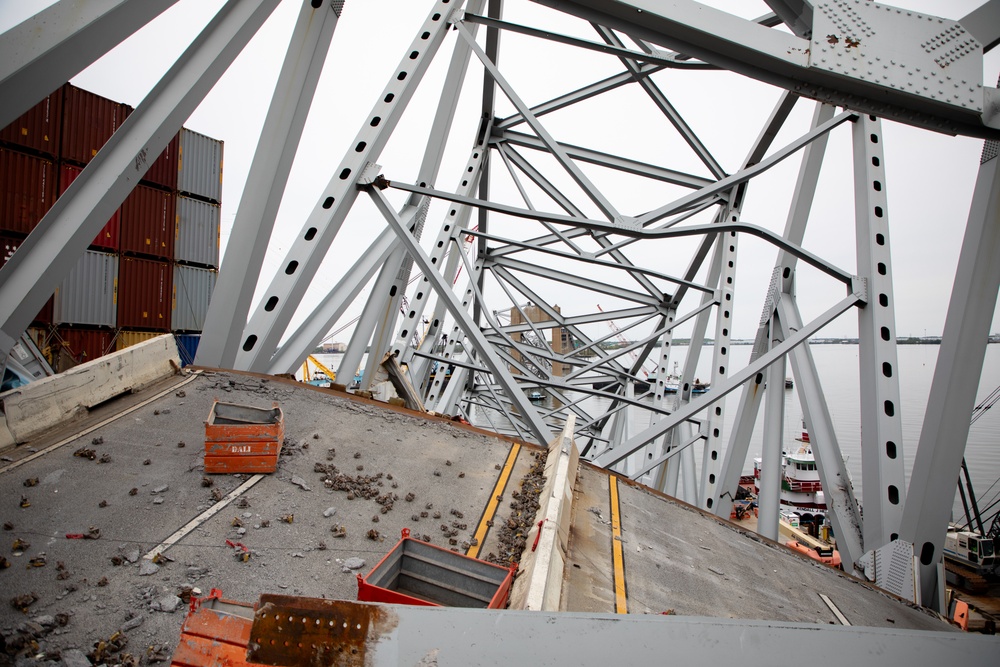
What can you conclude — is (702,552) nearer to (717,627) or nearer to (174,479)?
(717,627)

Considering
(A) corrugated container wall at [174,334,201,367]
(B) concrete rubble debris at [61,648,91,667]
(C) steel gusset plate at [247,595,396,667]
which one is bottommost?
(B) concrete rubble debris at [61,648,91,667]

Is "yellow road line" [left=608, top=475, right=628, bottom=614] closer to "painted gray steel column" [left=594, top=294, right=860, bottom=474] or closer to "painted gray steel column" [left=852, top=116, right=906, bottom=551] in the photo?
"painted gray steel column" [left=594, top=294, right=860, bottom=474]

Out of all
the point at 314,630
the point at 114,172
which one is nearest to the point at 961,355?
the point at 314,630

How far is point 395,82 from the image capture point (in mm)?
7027

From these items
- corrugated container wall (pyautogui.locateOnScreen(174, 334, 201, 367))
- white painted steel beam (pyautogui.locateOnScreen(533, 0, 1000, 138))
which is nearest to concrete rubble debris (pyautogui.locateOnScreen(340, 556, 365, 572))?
white painted steel beam (pyautogui.locateOnScreen(533, 0, 1000, 138))

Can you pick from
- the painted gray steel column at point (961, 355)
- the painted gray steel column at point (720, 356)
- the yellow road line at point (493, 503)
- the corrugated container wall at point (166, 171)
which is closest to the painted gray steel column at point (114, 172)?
the yellow road line at point (493, 503)

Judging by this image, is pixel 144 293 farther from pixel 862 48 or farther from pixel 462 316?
pixel 862 48

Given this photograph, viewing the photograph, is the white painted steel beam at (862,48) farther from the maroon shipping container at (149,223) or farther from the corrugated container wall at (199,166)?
the corrugated container wall at (199,166)

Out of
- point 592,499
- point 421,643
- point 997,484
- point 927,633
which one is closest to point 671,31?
point 927,633

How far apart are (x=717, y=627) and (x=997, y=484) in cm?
4489

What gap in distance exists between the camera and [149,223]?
884 inches

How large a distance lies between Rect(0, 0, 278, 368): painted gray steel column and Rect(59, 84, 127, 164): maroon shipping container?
62.6 feet

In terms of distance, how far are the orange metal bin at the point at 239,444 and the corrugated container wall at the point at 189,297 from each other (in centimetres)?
2089

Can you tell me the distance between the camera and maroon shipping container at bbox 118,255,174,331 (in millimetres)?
21891
